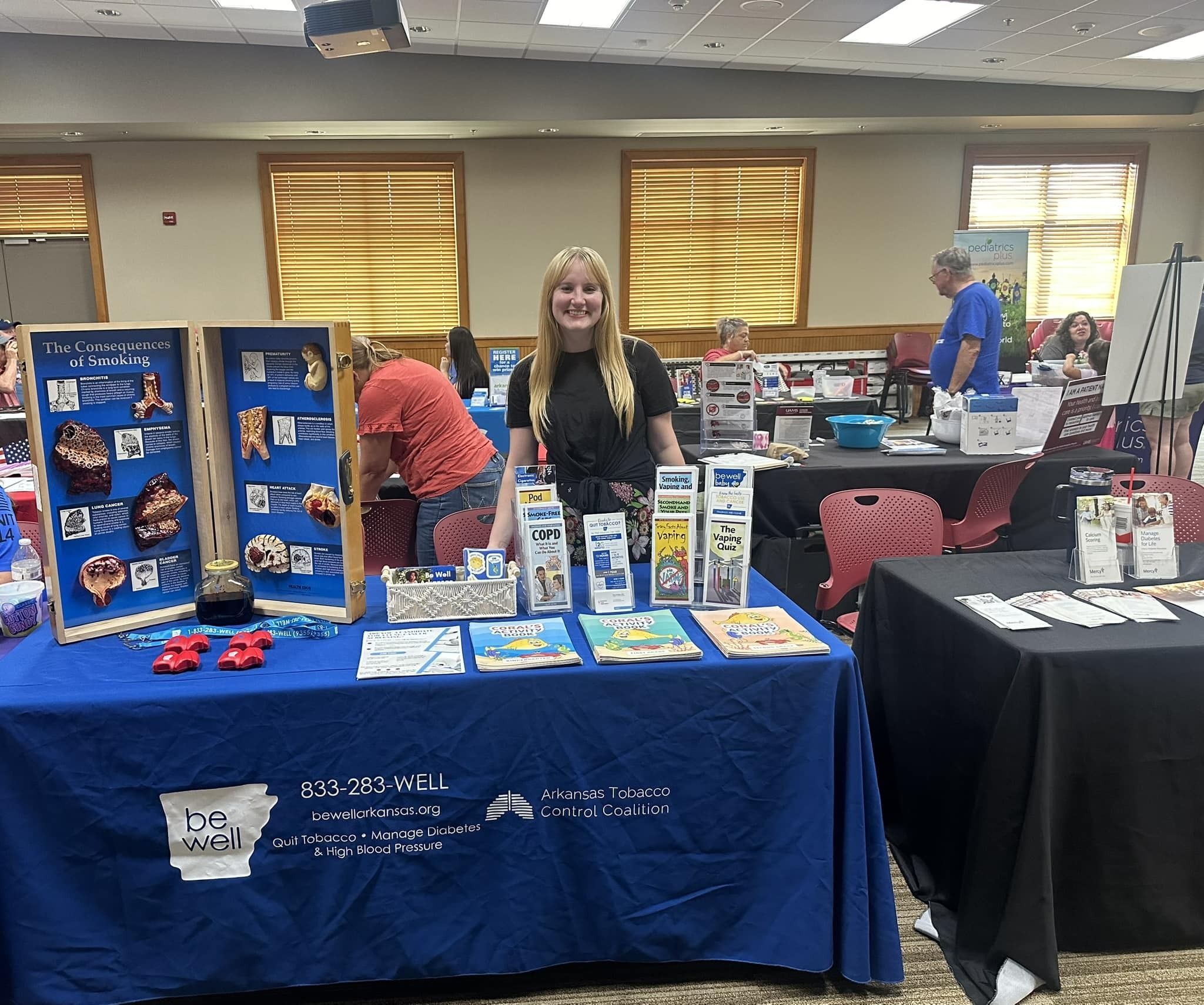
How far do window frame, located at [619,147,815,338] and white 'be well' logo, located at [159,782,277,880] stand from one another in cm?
758

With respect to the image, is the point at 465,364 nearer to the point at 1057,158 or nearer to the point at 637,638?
the point at 637,638

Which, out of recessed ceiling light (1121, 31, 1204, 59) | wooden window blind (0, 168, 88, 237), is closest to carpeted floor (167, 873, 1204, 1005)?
recessed ceiling light (1121, 31, 1204, 59)

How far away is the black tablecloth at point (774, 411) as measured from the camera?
476 centimetres

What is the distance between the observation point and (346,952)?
1598mm

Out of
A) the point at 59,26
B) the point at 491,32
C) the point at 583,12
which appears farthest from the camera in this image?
the point at 491,32

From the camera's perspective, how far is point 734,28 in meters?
6.25

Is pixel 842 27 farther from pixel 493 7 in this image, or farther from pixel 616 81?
pixel 493 7

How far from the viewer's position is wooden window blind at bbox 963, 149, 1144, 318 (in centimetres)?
918

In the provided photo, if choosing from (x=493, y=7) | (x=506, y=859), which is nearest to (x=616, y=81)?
(x=493, y=7)

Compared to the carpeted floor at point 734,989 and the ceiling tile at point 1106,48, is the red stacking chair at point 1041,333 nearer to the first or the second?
the ceiling tile at point 1106,48

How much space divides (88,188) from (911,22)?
23.5 feet

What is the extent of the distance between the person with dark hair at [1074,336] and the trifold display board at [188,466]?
6.01 metres

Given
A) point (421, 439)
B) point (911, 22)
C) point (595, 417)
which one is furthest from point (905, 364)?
point (595, 417)

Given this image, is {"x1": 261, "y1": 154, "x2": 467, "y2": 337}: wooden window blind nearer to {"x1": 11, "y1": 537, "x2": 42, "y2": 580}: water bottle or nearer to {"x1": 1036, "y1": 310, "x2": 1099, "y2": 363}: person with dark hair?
{"x1": 1036, "y1": 310, "x2": 1099, "y2": 363}: person with dark hair
